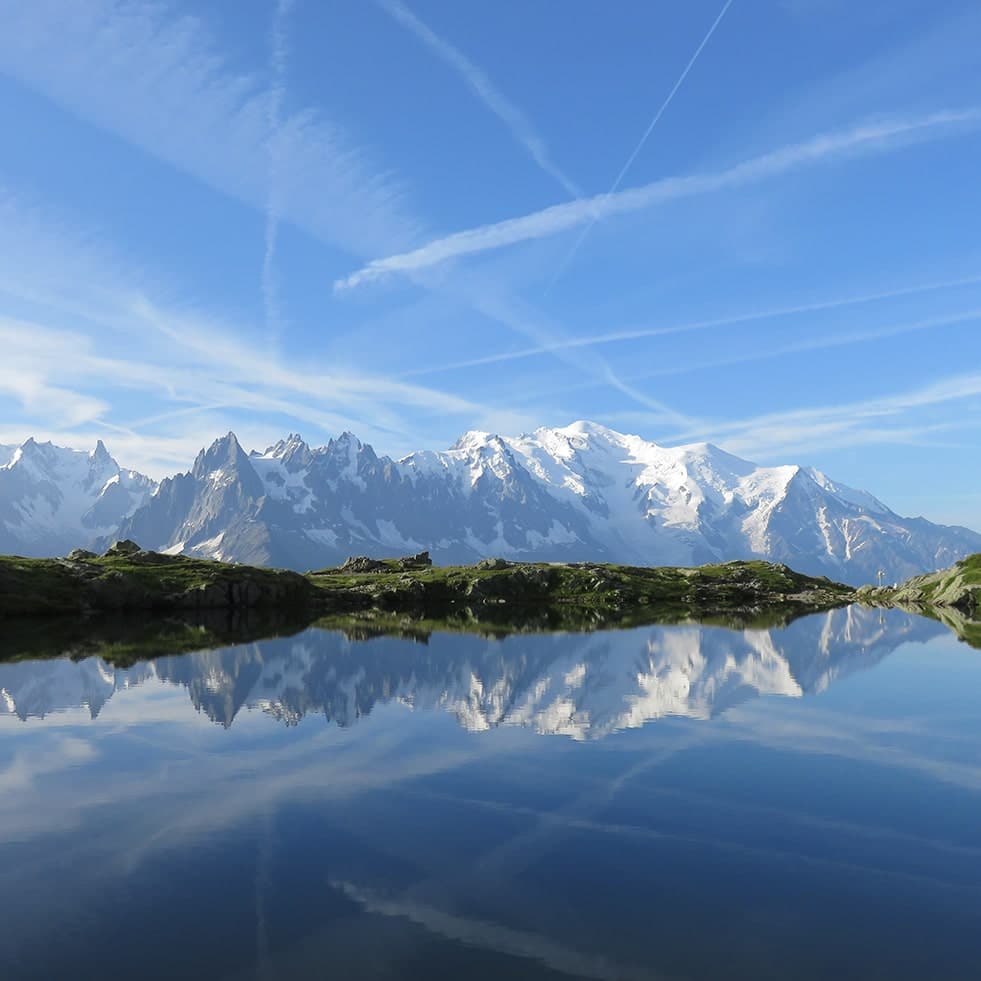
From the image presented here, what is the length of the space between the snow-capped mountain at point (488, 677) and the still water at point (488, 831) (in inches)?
26.0

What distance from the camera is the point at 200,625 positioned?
435ft

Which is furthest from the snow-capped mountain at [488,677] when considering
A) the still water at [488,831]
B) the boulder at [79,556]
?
the boulder at [79,556]

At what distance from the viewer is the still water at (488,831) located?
24.3 metres

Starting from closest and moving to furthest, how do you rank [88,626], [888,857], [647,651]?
[888,857] → [647,651] → [88,626]

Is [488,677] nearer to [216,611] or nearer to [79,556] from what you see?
[216,611]

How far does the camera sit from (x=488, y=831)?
3512 centimetres

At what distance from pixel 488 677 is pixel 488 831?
149ft

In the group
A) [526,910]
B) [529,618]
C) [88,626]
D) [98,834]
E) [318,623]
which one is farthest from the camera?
[529,618]

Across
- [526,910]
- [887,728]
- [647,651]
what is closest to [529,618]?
[647,651]

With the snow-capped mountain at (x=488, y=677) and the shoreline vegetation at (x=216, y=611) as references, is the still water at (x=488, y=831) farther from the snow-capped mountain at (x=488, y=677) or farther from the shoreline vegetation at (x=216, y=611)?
the shoreline vegetation at (x=216, y=611)

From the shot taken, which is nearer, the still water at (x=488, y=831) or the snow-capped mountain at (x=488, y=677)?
the still water at (x=488, y=831)

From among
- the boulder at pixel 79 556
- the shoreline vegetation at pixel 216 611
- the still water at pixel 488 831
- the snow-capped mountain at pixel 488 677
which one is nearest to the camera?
the still water at pixel 488 831

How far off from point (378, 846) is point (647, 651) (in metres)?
73.0

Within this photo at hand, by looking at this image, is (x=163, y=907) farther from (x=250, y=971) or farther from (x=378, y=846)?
(x=378, y=846)
